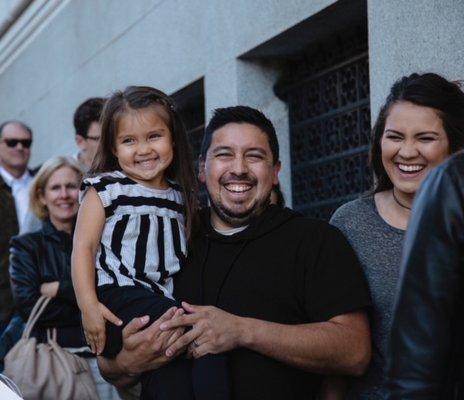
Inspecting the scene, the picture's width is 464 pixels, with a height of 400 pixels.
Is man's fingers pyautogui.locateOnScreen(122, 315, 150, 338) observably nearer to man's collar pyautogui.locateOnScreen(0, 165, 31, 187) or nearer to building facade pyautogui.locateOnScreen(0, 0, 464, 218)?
building facade pyautogui.locateOnScreen(0, 0, 464, 218)

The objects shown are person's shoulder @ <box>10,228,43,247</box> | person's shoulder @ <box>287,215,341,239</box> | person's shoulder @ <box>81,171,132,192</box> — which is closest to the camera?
person's shoulder @ <box>287,215,341,239</box>

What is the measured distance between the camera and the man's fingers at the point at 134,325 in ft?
12.6

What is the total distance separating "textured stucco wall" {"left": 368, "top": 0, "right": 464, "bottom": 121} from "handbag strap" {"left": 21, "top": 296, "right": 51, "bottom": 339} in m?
2.05

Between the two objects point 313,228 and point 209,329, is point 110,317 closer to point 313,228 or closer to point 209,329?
point 209,329

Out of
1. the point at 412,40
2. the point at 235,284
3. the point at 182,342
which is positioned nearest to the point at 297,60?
the point at 412,40

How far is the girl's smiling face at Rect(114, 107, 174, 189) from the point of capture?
4277 mm

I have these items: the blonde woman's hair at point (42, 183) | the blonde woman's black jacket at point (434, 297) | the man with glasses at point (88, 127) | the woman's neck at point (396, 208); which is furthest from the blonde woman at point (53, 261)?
the blonde woman's black jacket at point (434, 297)

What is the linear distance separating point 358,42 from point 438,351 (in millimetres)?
4586

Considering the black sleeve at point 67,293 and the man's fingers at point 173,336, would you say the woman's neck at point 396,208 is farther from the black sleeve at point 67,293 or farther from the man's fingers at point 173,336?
the black sleeve at point 67,293

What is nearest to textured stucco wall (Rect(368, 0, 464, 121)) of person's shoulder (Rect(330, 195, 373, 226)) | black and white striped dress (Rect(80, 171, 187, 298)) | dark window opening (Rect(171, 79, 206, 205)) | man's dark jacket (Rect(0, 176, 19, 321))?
person's shoulder (Rect(330, 195, 373, 226))

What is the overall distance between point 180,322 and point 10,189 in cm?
416

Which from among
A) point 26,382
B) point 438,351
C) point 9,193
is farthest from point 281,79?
point 438,351

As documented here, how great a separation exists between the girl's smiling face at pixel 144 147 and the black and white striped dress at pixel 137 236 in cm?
6

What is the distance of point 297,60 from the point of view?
7.44 meters
